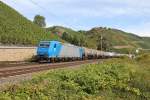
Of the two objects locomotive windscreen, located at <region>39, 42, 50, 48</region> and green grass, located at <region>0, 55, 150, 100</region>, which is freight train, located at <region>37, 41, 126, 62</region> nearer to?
locomotive windscreen, located at <region>39, 42, 50, 48</region>

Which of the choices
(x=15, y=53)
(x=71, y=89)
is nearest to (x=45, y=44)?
(x=15, y=53)

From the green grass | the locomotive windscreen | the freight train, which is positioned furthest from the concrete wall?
the green grass

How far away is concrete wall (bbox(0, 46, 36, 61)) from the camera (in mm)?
45975

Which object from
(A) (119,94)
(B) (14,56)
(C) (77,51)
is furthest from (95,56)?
(A) (119,94)

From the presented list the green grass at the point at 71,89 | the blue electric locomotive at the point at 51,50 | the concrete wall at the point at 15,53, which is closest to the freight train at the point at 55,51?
the blue electric locomotive at the point at 51,50

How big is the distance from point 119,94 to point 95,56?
226ft

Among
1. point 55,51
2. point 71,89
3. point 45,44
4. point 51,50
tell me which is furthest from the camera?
point 55,51

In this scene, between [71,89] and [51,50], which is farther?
[51,50]

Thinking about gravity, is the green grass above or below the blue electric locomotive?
below

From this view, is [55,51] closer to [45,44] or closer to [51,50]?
[51,50]

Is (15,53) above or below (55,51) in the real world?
below

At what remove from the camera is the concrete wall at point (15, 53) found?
4597 centimetres

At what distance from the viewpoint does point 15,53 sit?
5038cm

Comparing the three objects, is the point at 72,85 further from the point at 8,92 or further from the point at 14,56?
the point at 14,56
